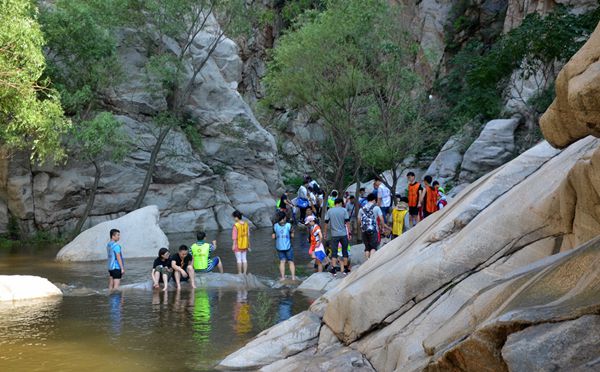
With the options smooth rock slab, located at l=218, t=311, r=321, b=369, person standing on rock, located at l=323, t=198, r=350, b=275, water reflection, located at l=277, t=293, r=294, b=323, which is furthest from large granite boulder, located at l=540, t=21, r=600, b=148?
person standing on rock, located at l=323, t=198, r=350, b=275

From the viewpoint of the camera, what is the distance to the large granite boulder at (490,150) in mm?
34312

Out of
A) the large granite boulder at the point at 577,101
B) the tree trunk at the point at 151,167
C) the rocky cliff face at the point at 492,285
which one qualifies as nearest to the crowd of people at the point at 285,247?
the rocky cliff face at the point at 492,285

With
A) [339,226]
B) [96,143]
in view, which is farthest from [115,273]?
[96,143]

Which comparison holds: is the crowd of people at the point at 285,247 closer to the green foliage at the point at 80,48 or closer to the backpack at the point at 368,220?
the backpack at the point at 368,220

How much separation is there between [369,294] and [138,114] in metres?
28.7

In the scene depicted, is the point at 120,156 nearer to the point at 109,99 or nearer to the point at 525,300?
the point at 109,99

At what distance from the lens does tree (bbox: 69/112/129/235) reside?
27844mm

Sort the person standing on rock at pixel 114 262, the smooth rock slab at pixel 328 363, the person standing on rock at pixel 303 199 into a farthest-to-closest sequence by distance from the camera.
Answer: the person standing on rock at pixel 303 199 → the person standing on rock at pixel 114 262 → the smooth rock slab at pixel 328 363

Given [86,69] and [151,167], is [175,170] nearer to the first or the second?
[151,167]

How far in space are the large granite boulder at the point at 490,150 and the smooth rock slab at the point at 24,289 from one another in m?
23.1

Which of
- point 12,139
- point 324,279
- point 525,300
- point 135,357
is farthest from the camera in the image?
point 12,139

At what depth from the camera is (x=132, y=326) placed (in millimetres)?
12453

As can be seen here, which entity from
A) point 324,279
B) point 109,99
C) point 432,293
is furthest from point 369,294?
point 109,99

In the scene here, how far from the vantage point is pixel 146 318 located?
13109mm
